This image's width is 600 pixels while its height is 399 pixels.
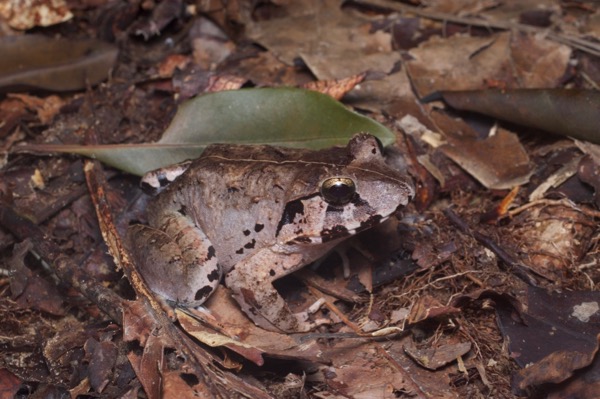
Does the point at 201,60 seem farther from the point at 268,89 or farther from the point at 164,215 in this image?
the point at 164,215

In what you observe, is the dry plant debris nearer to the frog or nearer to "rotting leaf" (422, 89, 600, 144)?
"rotting leaf" (422, 89, 600, 144)

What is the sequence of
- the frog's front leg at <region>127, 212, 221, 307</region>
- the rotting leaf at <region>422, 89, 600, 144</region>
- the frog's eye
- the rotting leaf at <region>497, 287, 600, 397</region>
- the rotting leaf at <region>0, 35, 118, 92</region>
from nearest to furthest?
1. the rotting leaf at <region>497, 287, 600, 397</region>
2. the frog's eye
3. the frog's front leg at <region>127, 212, 221, 307</region>
4. the rotting leaf at <region>422, 89, 600, 144</region>
5. the rotting leaf at <region>0, 35, 118, 92</region>

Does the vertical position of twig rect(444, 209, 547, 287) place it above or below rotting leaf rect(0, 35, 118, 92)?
below

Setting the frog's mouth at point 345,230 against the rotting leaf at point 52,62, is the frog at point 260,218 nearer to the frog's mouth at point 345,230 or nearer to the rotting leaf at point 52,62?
the frog's mouth at point 345,230

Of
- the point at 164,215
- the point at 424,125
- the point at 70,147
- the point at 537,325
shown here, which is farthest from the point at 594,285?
the point at 70,147

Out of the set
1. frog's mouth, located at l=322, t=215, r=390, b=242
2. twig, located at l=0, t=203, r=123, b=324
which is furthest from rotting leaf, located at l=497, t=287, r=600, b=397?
twig, located at l=0, t=203, r=123, b=324

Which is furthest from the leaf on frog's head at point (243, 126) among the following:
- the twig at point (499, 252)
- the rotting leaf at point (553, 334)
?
the rotting leaf at point (553, 334)
